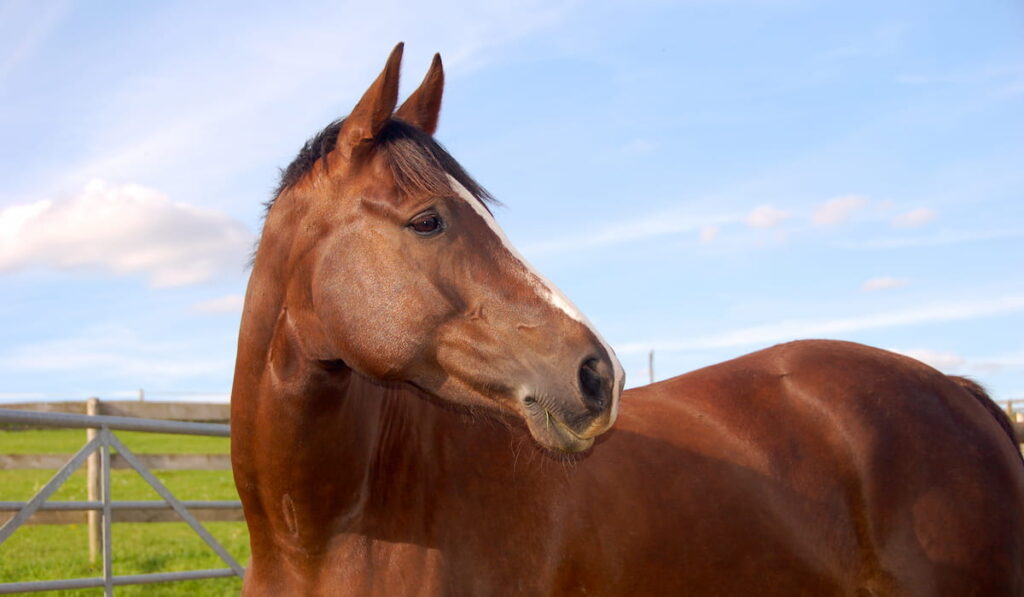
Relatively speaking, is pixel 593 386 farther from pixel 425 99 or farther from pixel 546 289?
pixel 425 99

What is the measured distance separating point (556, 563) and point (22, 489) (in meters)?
16.8

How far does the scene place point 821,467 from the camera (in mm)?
3410

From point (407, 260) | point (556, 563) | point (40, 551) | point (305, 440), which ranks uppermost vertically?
point (407, 260)

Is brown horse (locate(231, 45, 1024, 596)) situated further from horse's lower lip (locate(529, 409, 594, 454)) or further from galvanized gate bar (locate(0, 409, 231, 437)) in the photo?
galvanized gate bar (locate(0, 409, 231, 437))

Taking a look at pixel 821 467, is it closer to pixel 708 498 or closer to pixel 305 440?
pixel 708 498

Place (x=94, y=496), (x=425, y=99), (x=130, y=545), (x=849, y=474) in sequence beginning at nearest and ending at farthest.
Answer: (x=425, y=99) < (x=849, y=474) < (x=94, y=496) < (x=130, y=545)

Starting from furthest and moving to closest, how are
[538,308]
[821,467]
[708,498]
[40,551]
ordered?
[40,551], [821,467], [708,498], [538,308]

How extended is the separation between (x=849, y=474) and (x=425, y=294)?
2.03 metres

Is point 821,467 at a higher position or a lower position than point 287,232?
lower

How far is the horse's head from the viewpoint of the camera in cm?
235

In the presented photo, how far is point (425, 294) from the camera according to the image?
246 cm

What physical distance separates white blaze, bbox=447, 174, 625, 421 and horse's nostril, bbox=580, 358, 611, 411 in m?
0.03

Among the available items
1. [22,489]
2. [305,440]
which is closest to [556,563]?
[305,440]

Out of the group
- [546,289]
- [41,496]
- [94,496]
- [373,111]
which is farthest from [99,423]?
[546,289]
